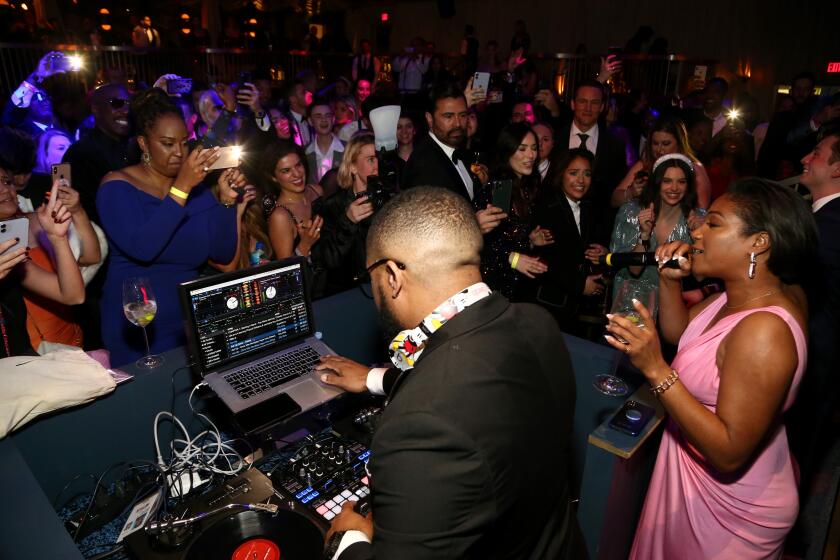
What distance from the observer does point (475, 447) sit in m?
0.91

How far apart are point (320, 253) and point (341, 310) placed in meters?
0.55

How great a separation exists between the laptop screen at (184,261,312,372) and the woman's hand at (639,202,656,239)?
2.18 meters

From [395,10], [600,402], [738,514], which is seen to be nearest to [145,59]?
[600,402]

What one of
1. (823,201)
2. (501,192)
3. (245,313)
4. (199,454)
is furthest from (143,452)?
(823,201)

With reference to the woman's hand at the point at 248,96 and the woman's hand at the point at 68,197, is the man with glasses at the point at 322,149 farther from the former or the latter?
the woman's hand at the point at 68,197

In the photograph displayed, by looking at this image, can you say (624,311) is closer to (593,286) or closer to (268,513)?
(268,513)

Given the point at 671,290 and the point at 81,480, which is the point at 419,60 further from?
the point at 81,480

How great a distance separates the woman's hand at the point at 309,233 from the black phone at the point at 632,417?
5.99ft

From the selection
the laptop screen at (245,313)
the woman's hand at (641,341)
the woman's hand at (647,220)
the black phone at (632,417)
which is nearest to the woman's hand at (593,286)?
the woman's hand at (647,220)

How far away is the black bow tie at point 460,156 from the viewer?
3207 mm

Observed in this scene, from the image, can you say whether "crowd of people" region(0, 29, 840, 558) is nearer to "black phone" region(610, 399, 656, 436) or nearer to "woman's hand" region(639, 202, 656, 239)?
"woman's hand" region(639, 202, 656, 239)

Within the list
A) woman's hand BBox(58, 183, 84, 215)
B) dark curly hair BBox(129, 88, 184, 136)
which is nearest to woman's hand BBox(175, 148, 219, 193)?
dark curly hair BBox(129, 88, 184, 136)

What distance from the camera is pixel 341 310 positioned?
2.39 metres

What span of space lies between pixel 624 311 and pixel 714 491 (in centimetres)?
66
